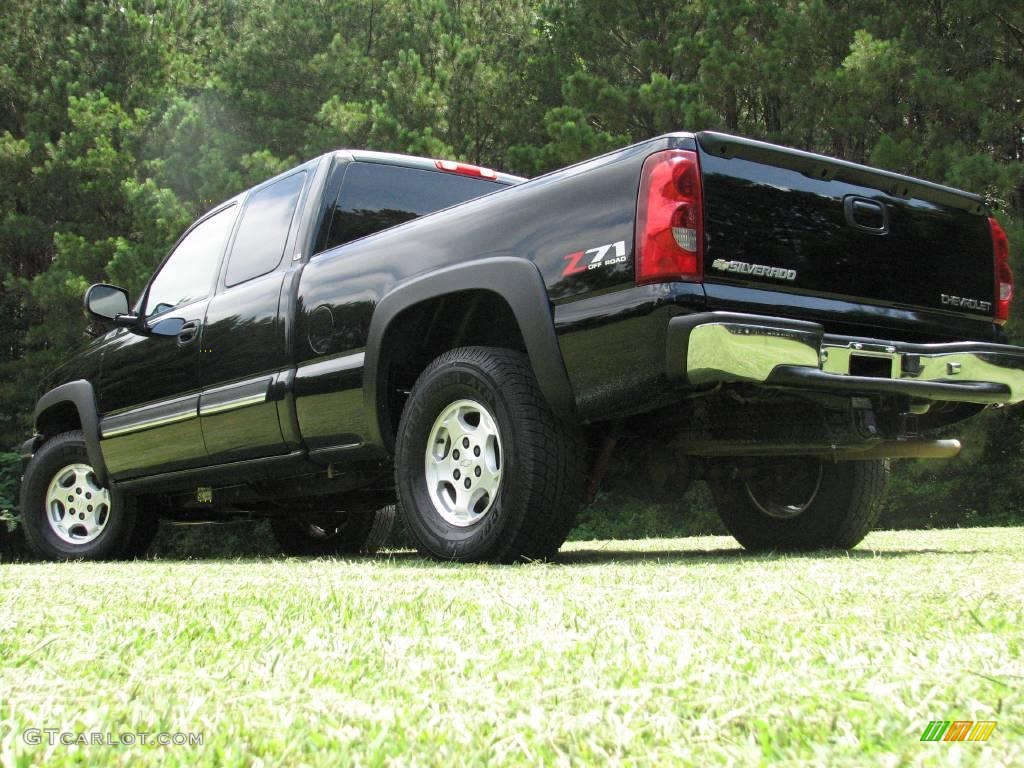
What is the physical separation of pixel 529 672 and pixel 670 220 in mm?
2283

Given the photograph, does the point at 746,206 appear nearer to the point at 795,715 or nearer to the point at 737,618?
the point at 737,618

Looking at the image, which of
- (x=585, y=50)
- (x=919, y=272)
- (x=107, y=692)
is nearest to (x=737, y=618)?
(x=107, y=692)

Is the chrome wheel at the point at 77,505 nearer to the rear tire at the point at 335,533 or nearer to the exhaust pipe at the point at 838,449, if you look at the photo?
the rear tire at the point at 335,533

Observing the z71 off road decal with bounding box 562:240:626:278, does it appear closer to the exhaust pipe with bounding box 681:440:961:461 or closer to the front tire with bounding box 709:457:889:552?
the exhaust pipe with bounding box 681:440:961:461

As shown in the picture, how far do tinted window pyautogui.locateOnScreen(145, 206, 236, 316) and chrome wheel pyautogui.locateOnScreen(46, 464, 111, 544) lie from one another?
1221mm

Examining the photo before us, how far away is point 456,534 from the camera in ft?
14.8

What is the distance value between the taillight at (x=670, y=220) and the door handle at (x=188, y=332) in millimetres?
3037

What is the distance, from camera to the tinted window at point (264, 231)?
5797mm

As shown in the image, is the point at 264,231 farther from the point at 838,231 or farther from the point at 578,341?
the point at 838,231

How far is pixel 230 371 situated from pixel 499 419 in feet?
6.54

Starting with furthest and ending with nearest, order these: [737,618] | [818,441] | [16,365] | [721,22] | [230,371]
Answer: [16,365]
[721,22]
[230,371]
[818,441]
[737,618]

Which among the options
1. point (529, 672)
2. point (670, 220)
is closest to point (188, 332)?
point (670, 220)

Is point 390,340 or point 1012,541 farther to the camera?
point 1012,541

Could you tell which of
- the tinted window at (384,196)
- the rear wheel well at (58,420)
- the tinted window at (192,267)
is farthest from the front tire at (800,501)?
the rear wheel well at (58,420)
